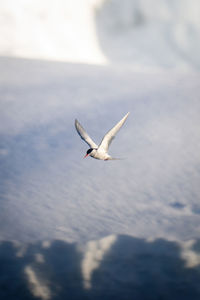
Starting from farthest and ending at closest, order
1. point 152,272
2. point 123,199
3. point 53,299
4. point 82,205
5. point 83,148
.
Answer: point 83,148 < point 123,199 < point 82,205 < point 152,272 < point 53,299

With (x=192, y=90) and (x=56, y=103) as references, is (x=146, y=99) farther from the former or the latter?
(x=56, y=103)

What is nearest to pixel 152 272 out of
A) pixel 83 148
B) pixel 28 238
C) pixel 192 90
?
pixel 28 238

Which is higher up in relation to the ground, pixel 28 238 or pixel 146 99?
pixel 146 99

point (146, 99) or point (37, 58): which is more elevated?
point (37, 58)

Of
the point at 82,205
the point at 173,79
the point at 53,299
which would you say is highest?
the point at 173,79

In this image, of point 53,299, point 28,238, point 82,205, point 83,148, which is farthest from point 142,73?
point 53,299

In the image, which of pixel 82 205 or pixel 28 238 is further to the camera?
pixel 82 205

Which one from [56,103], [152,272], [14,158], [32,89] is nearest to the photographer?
[152,272]

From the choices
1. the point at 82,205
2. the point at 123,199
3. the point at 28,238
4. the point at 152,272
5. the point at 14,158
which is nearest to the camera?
the point at 152,272

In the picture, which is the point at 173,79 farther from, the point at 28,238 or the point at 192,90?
the point at 28,238
